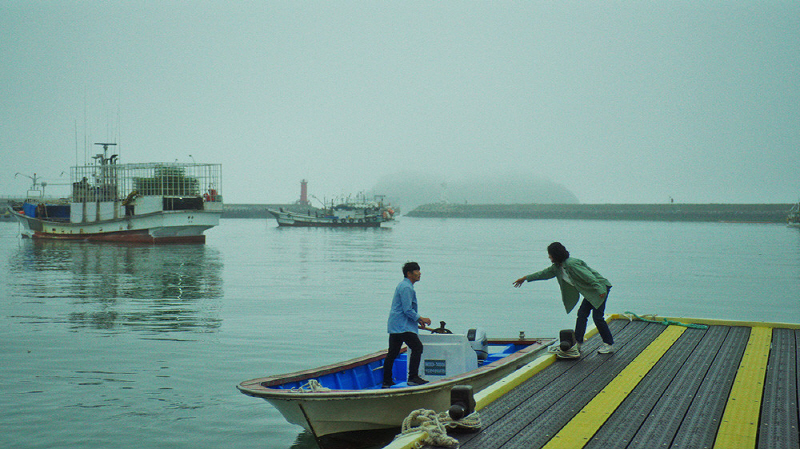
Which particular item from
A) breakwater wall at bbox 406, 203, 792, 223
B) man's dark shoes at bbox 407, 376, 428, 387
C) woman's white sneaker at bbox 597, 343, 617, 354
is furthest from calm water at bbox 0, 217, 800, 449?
breakwater wall at bbox 406, 203, 792, 223

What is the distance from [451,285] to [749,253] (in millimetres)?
34457

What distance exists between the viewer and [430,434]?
5895mm

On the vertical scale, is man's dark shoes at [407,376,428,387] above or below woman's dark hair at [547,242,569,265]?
below

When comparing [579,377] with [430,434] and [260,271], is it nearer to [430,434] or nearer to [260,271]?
[430,434]

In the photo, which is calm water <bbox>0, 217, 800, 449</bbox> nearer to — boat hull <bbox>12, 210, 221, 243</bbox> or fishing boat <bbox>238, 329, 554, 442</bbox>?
fishing boat <bbox>238, 329, 554, 442</bbox>

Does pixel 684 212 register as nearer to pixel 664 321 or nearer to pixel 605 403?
pixel 664 321

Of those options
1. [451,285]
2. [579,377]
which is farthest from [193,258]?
[579,377]

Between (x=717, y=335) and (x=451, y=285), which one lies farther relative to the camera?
(x=451, y=285)

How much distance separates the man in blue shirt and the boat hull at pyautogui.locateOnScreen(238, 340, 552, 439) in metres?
0.81

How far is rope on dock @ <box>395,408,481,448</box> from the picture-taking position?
19.2 feet

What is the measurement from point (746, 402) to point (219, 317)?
16.1 m

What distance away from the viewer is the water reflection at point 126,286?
786 inches

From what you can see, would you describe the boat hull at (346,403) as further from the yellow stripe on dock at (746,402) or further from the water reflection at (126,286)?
the water reflection at (126,286)

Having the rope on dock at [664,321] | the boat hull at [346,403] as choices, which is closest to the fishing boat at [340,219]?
the rope on dock at [664,321]
